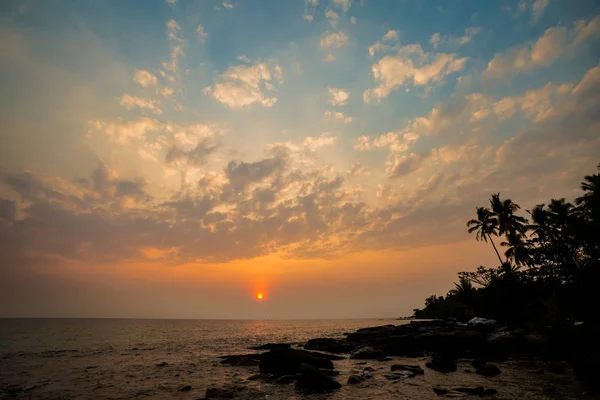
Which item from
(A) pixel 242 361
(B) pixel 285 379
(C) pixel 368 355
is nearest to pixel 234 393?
(B) pixel 285 379

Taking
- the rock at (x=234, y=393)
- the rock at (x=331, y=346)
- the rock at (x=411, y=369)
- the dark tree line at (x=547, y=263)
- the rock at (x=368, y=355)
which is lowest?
the rock at (x=234, y=393)

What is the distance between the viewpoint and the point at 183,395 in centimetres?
1434

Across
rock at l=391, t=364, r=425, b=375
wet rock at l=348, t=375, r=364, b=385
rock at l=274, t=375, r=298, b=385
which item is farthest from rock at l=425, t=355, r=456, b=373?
rock at l=274, t=375, r=298, b=385

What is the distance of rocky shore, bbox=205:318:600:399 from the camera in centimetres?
1362

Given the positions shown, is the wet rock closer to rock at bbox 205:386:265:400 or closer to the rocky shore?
the rocky shore

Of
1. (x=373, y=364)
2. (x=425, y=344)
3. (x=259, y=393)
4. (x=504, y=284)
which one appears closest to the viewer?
(x=259, y=393)

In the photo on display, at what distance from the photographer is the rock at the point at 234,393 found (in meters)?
13.6

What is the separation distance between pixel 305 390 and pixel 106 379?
13.6m

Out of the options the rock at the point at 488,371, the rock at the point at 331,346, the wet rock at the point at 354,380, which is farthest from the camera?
the rock at the point at 331,346

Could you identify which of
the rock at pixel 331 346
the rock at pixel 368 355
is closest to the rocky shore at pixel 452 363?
the rock at pixel 368 355

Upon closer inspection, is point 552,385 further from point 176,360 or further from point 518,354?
point 176,360

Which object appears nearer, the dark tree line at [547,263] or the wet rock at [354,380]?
the wet rock at [354,380]

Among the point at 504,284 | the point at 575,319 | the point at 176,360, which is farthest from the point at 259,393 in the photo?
the point at 504,284

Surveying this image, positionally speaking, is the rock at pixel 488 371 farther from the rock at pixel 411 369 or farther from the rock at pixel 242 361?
the rock at pixel 242 361
